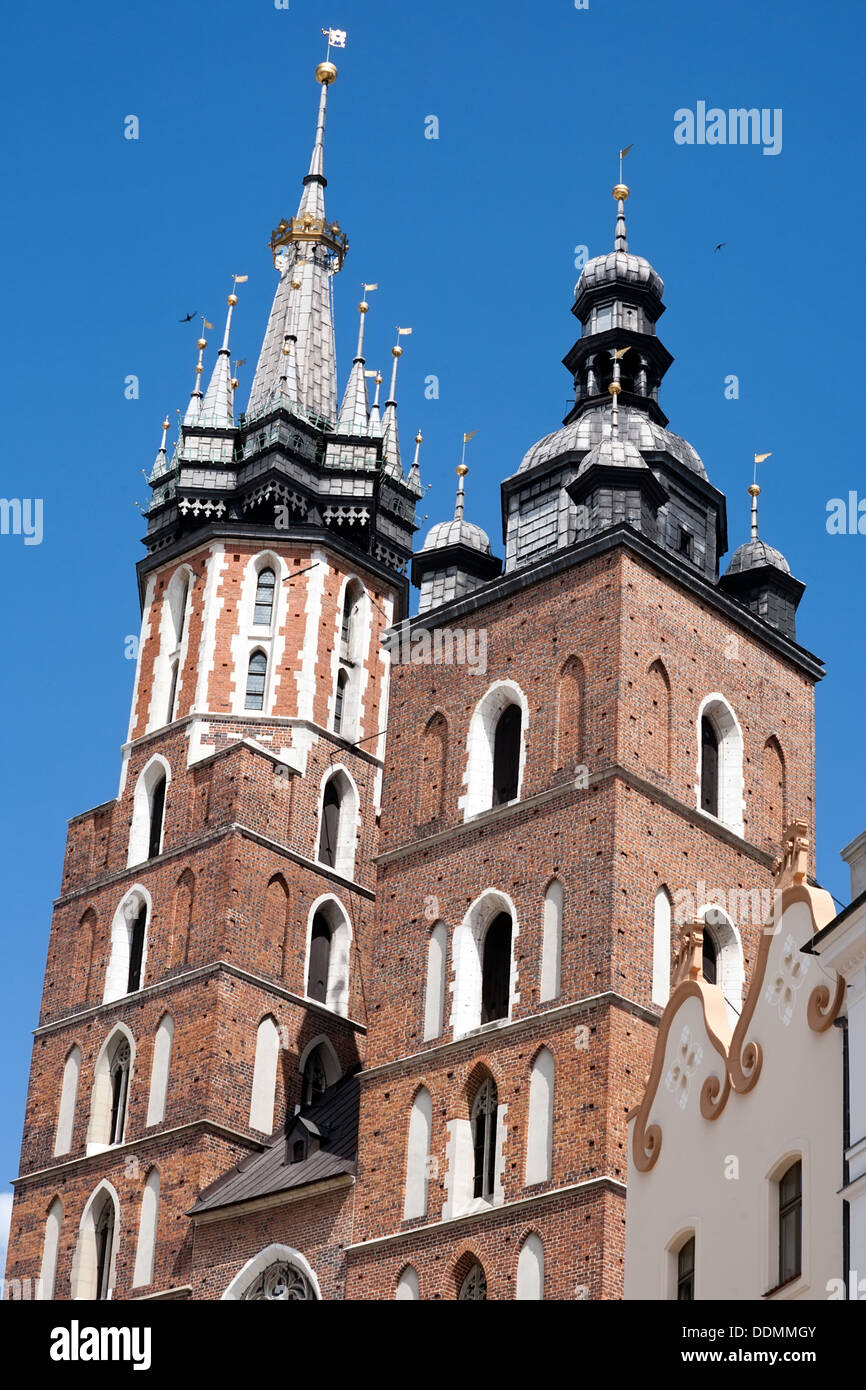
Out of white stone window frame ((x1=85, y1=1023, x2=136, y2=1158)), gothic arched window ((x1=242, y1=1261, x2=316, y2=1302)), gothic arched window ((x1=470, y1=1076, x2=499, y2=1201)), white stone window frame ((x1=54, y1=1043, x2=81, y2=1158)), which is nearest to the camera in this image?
gothic arched window ((x1=470, y1=1076, x2=499, y2=1201))

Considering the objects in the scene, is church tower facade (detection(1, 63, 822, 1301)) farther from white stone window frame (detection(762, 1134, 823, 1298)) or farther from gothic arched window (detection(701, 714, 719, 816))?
white stone window frame (detection(762, 1134, 823, 1298))

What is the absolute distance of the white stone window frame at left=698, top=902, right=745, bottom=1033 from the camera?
35875 millimetres

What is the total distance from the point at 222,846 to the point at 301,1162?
22.9 feet

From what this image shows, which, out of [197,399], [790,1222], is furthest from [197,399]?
[790,1222]

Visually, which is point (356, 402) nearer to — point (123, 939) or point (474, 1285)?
point (123, 939)

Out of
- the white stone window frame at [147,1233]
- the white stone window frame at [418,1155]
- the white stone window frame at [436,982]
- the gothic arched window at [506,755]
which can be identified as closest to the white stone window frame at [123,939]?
the white stone window frame at [147,1233]

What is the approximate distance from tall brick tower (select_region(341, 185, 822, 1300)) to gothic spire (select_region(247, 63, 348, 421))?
469 inches

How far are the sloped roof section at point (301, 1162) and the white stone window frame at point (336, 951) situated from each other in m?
2.39

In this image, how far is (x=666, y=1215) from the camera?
25.7m

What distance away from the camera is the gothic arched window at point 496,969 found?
3575 cm

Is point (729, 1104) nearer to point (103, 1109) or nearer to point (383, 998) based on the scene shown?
point (383, 998)

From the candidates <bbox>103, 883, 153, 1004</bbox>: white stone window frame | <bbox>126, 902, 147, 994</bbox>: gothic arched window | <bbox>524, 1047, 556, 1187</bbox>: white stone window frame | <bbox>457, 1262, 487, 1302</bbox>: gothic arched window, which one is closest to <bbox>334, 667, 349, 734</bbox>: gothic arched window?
<bbox>103, 883, 153, 1004</bbox>: white stone window frame

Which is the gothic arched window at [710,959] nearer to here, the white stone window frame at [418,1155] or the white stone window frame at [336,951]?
the white stone window frame at [418,1155]
